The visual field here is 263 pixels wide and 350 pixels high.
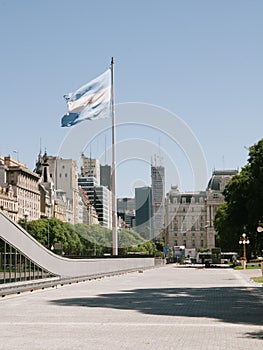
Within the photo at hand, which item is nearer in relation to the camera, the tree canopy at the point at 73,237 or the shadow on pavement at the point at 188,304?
the shadow on pavement at the point at 188,304

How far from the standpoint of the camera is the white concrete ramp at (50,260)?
113 feet

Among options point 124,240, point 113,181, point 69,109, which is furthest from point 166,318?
point 124,240

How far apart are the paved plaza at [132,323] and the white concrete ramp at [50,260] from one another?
6835 millimetres

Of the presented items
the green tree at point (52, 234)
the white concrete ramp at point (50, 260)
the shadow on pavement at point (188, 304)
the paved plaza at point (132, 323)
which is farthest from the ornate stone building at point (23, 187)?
the paved plaza at point (132, 323)

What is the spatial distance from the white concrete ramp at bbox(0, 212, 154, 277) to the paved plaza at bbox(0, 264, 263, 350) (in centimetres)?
684

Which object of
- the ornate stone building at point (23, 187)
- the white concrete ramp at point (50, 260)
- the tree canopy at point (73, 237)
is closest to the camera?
the white concrete ramp at point (50, 260)

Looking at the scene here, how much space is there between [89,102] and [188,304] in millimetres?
32075

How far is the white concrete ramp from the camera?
1362 inches

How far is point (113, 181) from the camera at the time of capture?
63.3 meters

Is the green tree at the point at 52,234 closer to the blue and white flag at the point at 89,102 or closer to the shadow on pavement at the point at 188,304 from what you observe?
the blue and white flag at the point at 89,102

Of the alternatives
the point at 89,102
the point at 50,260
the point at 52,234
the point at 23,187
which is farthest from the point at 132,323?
the point at 23,187

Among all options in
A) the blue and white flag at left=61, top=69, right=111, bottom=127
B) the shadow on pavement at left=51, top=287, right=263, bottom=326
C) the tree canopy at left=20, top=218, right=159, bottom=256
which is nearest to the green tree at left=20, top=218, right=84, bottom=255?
the tree canopy at left=20, top=218, right=159, bottom=256

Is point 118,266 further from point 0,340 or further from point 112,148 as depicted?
point 0,340

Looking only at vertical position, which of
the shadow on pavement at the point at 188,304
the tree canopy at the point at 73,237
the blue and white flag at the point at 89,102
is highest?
the blue and white flag at the point at 89,102
